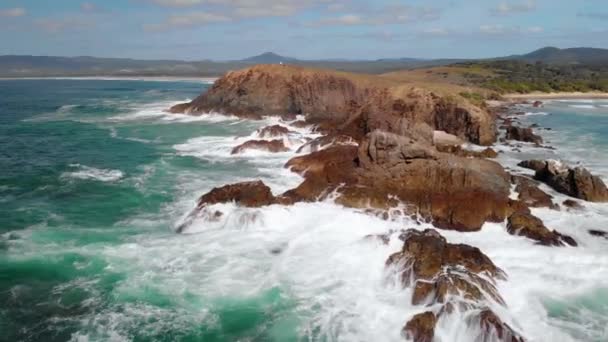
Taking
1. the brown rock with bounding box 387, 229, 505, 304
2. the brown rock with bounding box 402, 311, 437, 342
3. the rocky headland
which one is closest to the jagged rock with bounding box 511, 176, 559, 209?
the rocky headland

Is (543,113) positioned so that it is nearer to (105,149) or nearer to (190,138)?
(190,138)

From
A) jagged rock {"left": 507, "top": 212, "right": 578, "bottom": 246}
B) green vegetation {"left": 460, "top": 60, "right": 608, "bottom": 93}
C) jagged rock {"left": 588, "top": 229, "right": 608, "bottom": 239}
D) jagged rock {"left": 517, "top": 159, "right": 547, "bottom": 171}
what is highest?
green vegetation {"left": 460, "top": 60, "right": 608, "bottom": 93}

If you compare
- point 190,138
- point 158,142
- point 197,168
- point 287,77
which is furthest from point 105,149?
point 287,77

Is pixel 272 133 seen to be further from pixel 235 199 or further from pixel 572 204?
pixel 572 204

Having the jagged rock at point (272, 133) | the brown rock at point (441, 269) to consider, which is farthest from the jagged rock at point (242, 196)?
the jagged rock at point (272, 133)

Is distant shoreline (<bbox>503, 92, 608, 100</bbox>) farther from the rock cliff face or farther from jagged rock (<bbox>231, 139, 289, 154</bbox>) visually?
jagged rock (<bbox>231, 139, 289, 154</bbox>)

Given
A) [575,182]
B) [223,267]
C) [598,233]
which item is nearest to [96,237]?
[223,267]
